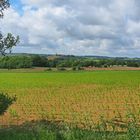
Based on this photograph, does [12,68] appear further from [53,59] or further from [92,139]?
[92,139]

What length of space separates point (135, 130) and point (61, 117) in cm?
1047

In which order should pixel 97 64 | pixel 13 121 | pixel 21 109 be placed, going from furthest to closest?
pixel 97 64, pixel 21 109, pixel 13 121

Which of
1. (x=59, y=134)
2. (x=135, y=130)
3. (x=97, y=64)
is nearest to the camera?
(x=135, y=130)

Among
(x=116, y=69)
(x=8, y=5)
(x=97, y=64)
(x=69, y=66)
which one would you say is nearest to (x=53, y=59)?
(x=69, y=66)

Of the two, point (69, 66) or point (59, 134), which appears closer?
point (59, 134)

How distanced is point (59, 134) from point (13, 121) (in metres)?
7.94

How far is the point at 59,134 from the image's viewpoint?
12.3 meters

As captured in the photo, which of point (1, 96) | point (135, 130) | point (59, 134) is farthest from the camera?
point (1, 96)

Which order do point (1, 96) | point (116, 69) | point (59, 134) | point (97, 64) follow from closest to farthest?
point (59, 134) → point (1, 96) → point (116, 69) → point (97, 64)

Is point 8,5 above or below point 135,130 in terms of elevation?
above

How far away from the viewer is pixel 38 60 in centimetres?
10906

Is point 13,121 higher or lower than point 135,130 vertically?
lower

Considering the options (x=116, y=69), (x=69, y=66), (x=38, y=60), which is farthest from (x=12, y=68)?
(x=116, y=69)

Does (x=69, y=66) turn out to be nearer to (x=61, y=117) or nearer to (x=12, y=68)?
(x=12, y=68)
